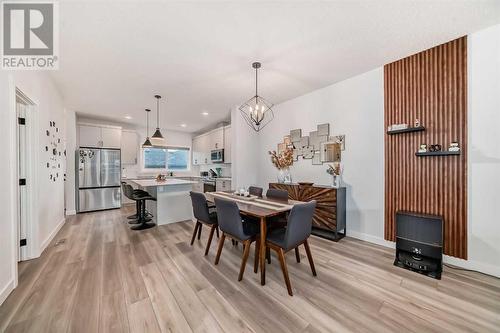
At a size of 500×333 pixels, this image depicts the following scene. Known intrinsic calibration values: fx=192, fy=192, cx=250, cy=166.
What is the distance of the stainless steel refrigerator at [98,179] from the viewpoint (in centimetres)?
497

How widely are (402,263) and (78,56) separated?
4894 mm

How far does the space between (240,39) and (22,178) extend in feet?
10.7

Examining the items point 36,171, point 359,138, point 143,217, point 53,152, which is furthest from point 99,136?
point 359,138

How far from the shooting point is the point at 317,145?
3762mm

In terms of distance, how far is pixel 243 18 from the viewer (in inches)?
75.3

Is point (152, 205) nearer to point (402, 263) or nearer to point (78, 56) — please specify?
point (78, 56)

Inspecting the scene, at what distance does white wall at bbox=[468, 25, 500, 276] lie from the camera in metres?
2.08

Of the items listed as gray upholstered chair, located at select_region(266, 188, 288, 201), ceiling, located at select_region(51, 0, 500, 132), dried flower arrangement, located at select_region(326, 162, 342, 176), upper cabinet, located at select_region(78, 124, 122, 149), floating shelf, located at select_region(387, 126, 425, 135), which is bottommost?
gray upholstered chair, located at select_region(266, 188, 288, 201)

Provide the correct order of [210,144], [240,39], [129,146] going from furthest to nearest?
[210,144] < [129,146] < [240,39]

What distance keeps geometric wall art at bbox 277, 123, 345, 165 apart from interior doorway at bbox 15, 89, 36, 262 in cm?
417

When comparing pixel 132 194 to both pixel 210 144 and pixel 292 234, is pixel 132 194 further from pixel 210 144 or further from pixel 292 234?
pixel 292 234

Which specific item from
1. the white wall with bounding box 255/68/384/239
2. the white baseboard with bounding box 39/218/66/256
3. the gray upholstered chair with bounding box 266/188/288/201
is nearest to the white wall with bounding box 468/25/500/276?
the white wall with bounding box 255/68/384/239

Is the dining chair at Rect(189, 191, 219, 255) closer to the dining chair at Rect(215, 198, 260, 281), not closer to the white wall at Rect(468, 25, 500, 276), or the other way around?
the dining chair at Rect(215, 198, 260, 281)

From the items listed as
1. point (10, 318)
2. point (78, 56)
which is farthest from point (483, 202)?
point (78, 56)
